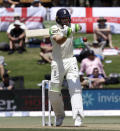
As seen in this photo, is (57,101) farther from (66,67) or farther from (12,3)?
(12,3)

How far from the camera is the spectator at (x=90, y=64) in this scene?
15812 millimetres

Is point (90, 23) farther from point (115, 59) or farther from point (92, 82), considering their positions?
point (92, 82)

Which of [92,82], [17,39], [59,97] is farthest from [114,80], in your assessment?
[59,97]

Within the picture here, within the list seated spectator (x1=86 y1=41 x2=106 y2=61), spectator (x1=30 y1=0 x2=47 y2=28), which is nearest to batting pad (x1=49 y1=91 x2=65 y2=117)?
seated spectator (x1=86 y1=41 x2=106 y2=61)

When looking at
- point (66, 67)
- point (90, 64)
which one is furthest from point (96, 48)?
point (66, 67)

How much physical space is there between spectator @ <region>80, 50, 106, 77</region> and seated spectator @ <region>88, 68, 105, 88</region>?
196 millimetres

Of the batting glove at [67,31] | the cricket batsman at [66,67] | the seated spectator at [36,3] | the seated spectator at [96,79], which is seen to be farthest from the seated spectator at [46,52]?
the batting glove at [67,31]

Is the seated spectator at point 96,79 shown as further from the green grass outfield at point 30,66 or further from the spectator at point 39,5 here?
the spectator at point 39,5

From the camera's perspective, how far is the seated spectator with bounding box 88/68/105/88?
50.3 ft

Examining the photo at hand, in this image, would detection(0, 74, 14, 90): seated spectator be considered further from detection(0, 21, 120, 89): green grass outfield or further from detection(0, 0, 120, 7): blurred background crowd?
detection(0, 0, 120, 7): blurred background crowd

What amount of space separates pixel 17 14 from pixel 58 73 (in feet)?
37.1

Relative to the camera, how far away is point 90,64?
15.9 meters

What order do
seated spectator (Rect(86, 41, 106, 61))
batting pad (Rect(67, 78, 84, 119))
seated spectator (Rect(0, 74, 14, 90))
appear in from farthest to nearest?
seated spectator (Rect(86, 41, 106, 61)), seated spectator (Rect(0, 74, 14, 90)), batting pad (Rect(67, 78, 84, 119))

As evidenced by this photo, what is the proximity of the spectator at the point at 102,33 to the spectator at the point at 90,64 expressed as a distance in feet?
9.05
